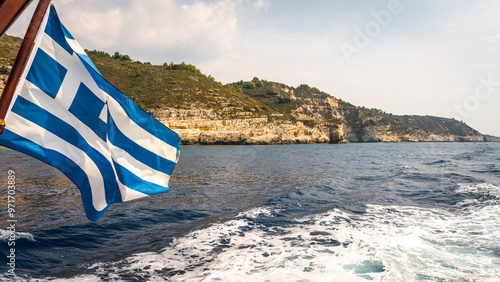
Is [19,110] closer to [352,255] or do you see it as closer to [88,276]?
[88,276]

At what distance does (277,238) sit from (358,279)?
7.65 feet

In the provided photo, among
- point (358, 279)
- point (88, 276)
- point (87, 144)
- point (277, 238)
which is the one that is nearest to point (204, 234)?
point (277, 238)

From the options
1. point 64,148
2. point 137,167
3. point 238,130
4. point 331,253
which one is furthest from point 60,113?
point 238,130

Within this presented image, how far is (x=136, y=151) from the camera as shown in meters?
3.63

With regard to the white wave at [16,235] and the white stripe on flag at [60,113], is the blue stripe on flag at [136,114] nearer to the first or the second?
the white stripe on flag at [60,113]

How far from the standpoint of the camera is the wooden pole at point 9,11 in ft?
6.86

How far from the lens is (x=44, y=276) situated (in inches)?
175

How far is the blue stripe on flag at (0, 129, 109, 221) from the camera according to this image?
8.82 feet

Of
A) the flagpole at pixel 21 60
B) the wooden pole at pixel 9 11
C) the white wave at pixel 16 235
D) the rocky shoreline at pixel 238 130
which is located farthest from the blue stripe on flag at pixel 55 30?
the rocky shoreline at pixel 238 130

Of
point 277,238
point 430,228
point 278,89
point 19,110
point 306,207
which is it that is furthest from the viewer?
point 278,89

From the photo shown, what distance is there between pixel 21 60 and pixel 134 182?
5.93 feet

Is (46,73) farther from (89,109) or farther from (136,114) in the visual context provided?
(136,114)

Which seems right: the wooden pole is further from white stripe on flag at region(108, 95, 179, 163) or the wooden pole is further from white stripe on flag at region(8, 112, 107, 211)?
white stripe on flag at region(108, 95, 179, 163)

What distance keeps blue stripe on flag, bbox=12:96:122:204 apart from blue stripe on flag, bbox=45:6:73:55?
2.46 ft
